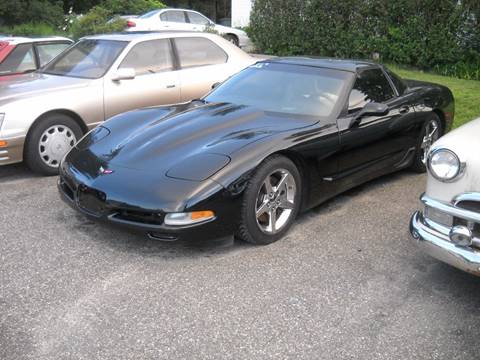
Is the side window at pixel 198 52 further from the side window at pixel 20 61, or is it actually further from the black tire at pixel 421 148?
the black tire at pixel 421 148

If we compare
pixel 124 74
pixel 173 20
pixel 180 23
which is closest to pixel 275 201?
pixel 124 74

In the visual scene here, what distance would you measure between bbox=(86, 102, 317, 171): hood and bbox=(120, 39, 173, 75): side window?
1.83 metres

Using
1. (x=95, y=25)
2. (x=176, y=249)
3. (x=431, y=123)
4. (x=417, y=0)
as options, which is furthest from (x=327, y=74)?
(x=95, y=25)

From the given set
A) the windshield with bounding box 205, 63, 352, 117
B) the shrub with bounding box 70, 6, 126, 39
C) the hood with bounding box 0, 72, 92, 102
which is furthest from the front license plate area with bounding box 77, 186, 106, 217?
the shrub with bounding box 70, 6, 126, 39

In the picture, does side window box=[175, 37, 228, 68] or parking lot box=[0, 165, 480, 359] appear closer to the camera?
parking lot box=[0, 165, 480, 359]

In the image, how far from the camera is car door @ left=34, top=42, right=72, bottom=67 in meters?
7.61

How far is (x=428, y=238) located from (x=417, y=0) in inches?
360

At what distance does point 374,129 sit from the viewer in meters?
4.96

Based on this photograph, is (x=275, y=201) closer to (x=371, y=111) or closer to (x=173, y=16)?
(x=371, y=111)

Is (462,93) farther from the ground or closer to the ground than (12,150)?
closer to the ground

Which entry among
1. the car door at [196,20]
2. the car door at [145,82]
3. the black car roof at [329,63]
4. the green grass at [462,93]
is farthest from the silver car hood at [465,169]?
the car door at [196,20]

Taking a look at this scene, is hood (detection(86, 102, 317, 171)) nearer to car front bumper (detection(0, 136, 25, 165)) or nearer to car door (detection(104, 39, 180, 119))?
car front bumper (detection(0, 136, 25, 165))

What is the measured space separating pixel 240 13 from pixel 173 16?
4.13 metres

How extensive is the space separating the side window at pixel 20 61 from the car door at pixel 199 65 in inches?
83.7
